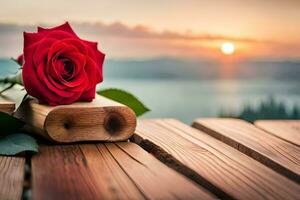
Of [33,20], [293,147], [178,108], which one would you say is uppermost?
[33,20]

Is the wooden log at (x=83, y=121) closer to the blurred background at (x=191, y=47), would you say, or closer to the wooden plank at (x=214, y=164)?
the wooden plank at (x=214, y=164)

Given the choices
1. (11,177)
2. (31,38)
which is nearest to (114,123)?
(31,38)

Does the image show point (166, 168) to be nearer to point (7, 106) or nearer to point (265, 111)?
point (7, 106)

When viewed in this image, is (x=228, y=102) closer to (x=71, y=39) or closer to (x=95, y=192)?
(x=71, y=39)

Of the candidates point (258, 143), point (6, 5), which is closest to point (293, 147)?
point (258, 143)

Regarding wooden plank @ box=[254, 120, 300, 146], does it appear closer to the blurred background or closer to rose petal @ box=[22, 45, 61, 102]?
rose petal @ box=[22, 45, 61, 102]

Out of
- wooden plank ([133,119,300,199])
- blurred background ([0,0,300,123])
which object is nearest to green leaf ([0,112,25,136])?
wooden plank ([133,119,300,199])
